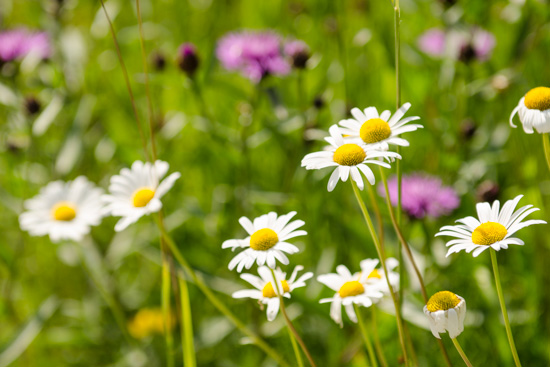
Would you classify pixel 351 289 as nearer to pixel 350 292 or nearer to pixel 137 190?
pixel 350 292

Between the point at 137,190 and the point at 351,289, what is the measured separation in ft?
1.01

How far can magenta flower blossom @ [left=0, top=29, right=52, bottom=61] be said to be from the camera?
121 cm

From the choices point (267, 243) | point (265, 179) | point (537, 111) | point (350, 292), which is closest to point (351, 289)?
point (350, 292)

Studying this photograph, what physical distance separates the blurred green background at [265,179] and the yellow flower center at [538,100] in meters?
0.34

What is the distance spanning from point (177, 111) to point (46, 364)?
0.66 meters

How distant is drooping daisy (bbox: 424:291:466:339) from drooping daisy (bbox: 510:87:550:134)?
18cm

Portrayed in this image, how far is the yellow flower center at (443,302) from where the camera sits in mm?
464

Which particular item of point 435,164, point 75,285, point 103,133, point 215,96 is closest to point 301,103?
point 435,164

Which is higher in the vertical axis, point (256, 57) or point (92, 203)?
point (256, 57)

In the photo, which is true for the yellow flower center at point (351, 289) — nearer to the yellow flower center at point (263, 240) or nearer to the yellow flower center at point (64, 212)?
the yellow flower center at point (263, 240)

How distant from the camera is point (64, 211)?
90 cm

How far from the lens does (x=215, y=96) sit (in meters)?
1.55

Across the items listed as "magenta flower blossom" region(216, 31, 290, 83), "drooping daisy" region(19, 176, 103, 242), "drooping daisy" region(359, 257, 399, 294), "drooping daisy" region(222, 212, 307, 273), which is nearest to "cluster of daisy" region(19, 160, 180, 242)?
"drooping daisy" region(19, 176, 103, 242)

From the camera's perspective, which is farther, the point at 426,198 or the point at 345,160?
the point at 426,198
